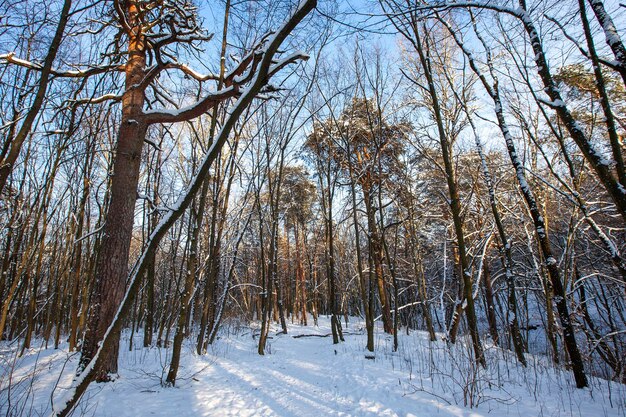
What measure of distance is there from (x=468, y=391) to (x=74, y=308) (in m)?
8.36

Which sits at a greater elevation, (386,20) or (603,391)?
(386,20)

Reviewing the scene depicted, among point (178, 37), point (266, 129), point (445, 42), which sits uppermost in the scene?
point (445, 42)

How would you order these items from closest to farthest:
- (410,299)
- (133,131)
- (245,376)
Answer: (133,131) < (245,376) < (410,299)

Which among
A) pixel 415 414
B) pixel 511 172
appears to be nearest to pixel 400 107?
pixel 511 172

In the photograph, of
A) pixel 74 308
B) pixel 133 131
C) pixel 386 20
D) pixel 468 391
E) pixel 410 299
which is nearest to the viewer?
pixel 386 20

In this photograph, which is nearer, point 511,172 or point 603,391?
point 603,391

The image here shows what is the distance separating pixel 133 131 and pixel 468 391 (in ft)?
19.6

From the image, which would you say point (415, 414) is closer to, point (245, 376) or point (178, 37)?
point (245, 376)

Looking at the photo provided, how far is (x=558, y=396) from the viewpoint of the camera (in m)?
3.70

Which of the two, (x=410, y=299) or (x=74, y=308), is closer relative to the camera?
(x=74, y=308)

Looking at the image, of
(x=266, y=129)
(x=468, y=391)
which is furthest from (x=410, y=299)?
(x=468, y=391)

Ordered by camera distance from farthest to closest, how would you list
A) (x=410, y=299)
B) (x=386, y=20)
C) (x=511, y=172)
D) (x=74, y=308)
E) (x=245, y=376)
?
(x=410, y=299) → (x=511, y=172) → (x=74, y=308) → (x=245, y=376) → (x=386, y=20)

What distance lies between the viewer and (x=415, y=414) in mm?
3406

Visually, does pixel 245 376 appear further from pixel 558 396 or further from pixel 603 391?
pixel 603 391
